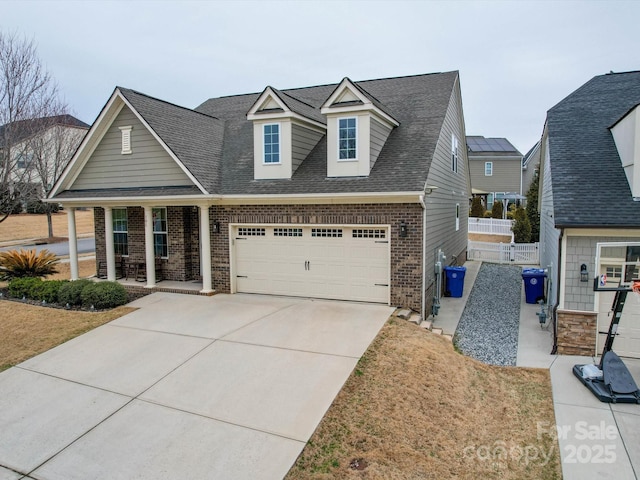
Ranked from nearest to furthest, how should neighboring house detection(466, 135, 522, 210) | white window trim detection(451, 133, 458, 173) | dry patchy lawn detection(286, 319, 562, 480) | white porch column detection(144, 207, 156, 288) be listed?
dry patchy lawn detection(286, 319, 562, 480) < white porch column detection(144, 207, 156, 288) < white window trim detection(451, 133, 458, 173) < neighboring house detection(466, 135, 522, 210)

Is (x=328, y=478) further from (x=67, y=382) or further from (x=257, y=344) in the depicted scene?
(x=67, y=382)

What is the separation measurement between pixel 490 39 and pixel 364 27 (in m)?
5.41

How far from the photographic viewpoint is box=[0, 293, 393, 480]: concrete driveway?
5.46m

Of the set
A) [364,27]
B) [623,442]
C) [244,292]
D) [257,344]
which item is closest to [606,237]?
[623,442]

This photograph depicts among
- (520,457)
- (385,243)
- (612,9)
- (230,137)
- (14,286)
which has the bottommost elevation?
(520,457)

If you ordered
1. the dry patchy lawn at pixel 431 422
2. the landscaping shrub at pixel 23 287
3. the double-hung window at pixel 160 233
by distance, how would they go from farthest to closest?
the double-hung window at pixel 160 233, the landscaping shrub at pixel 23 287, the dry patchy lawn at pixel 431 422

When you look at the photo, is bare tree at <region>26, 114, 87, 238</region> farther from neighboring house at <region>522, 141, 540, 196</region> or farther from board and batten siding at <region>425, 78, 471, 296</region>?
neighboring house at <region>522, 141, 540, 196</region>

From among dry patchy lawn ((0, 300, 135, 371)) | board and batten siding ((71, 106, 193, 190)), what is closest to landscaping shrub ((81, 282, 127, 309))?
dry patchy lawn ((0, 300, 135, 371))

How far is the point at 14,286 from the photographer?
13.2m

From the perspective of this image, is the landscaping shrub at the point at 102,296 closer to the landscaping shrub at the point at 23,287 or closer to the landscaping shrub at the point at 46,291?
the landscaping shrub at the point at 46,291

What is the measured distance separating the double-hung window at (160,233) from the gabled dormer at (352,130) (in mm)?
5934

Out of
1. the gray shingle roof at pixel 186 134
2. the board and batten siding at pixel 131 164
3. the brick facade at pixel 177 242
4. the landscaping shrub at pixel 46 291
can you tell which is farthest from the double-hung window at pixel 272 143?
the landscaping shrub at pixel 46 291

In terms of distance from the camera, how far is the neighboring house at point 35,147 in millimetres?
16812

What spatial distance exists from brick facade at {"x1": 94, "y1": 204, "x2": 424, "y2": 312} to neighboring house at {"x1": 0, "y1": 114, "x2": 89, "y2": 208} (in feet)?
15.6
